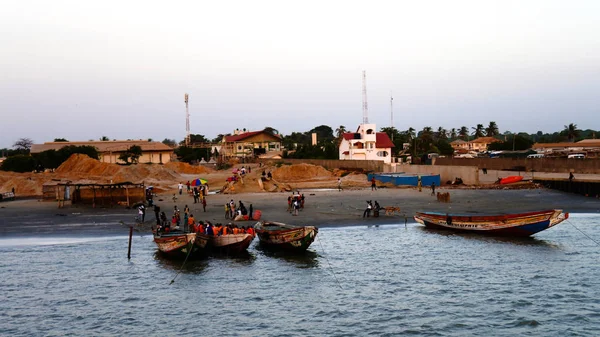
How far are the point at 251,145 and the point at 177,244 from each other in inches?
4549

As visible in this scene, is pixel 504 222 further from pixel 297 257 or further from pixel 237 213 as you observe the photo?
pixel 237 213

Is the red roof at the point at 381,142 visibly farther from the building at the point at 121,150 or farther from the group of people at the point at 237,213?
the group of people at the point at 237,213

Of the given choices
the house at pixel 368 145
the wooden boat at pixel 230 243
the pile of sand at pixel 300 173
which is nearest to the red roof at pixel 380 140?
the house at pixel 368 145

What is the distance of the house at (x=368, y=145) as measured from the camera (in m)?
108

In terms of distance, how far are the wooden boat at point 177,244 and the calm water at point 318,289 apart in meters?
0.90

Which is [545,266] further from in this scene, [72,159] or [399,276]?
[72,159]

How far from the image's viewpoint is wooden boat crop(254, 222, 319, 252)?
36.7 meters

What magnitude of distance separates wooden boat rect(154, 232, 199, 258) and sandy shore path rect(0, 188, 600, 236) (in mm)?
9837

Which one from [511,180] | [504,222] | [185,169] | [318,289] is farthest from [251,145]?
[318,289]

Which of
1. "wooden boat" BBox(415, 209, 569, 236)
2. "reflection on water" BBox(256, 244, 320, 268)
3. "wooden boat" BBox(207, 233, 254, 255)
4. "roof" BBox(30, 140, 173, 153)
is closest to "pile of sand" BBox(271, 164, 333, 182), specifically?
"roof" BBox(30, 140, 173, 153)

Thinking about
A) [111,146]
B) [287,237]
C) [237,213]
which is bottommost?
[287,237]

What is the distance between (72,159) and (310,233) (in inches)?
2880

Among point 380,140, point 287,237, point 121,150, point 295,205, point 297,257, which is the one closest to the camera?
point 287,237

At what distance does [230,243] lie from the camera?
121ft
